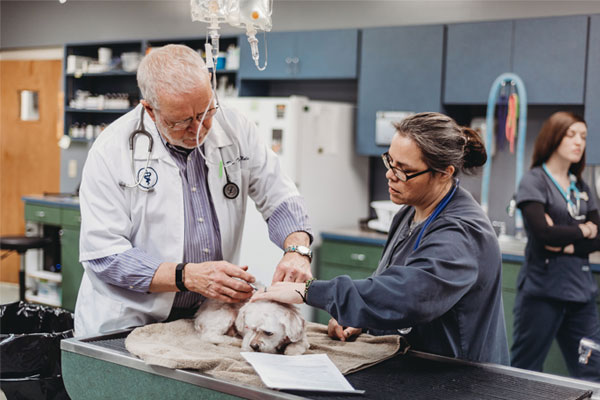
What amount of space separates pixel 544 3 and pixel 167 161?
3.40 meters

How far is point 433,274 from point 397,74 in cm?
316

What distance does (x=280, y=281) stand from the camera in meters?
2.02

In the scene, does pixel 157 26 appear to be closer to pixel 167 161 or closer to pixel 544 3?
pixel 544 3

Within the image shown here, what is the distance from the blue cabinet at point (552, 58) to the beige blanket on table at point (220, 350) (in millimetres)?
2658

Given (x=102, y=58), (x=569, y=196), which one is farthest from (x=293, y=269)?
(x=102, y=58)

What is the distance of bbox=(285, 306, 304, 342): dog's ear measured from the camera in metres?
1.81

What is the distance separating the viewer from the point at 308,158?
4.67m

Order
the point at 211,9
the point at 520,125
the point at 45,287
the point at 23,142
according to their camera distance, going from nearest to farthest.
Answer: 1. the point at 211,9
2. the point at 520,125
3. the point at 45,287
4. the point at 23,142

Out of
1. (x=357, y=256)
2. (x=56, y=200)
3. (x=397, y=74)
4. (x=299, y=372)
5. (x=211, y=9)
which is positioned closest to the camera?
(x=299, y=372)

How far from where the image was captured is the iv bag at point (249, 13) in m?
1.78

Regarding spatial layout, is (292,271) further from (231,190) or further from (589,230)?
(589,230)

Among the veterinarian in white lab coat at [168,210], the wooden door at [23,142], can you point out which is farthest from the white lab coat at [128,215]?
the wooden door at [23,142]

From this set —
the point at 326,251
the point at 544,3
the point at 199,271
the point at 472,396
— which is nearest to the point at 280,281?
the point at 199,271

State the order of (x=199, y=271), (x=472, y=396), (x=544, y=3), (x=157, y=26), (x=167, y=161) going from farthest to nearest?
1. (x=157, y=26)
2. (x=544, y=3)
3. (x=167, y=161)
4. (x=199, y=271)
5. (x=472, y=396)
